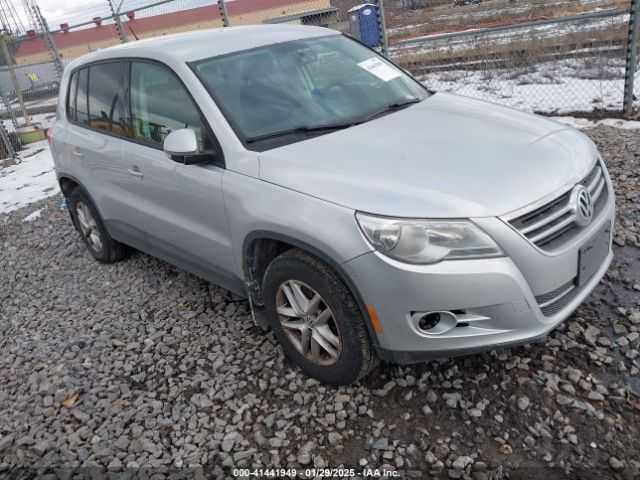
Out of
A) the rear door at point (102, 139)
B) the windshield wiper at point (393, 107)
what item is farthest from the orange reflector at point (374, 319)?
the rear door at point (102, 139)

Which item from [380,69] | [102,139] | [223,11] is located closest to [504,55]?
[223,11]

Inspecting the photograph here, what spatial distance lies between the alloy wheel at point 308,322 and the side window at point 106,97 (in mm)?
1910

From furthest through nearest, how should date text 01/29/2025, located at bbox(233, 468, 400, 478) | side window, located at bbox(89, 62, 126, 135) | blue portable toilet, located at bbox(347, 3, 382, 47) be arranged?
1. blue portable toilet, located at bbox(347, 3, 382, 47)
2. side window, located at bbox(89, 62, 126, 135)
3. date text 01/29/2025, located at bbox(233, 468, 400, 478)

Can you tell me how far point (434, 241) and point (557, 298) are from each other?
0.68 meters

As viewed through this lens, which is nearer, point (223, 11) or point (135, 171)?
point (135, 171)

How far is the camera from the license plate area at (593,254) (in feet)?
8.41

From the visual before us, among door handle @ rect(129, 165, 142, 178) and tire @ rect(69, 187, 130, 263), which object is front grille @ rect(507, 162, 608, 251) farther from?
tire @ rect(69, 187, 130, 263)

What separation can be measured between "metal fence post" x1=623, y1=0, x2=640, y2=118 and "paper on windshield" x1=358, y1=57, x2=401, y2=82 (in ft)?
13.4

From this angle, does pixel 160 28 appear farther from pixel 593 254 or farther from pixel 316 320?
pixel 593 254

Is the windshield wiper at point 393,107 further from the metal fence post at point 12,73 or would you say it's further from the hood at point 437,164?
the metal fence post at point 12,73

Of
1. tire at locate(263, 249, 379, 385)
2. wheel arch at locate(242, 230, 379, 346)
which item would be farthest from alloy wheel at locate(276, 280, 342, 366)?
wheel arch at locate(242, 230, 379, 346)

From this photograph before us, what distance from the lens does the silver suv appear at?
2.33 m

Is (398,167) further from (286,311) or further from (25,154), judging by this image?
(25,154)

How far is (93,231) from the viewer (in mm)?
4953
